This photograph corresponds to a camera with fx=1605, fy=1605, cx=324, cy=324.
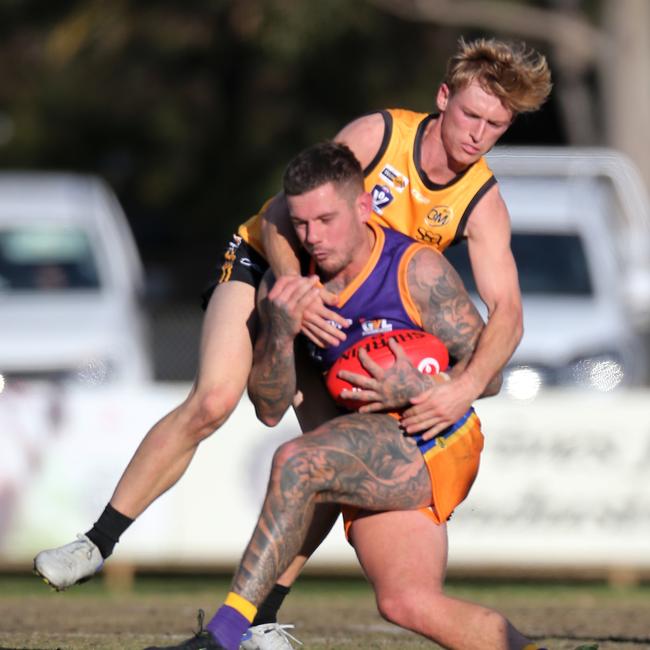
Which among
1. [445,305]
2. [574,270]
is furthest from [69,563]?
[574,270]

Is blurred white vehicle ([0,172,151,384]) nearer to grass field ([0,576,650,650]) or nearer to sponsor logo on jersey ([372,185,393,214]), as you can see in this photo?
grass field ([0,576,650,650])

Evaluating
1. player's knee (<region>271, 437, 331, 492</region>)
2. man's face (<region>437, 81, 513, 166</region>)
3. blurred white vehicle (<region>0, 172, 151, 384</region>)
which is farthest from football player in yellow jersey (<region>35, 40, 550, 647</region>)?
blurred white vehicle (<region>0, 172, 151, 384</region>)

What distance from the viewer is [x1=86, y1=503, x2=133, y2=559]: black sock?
242 inches

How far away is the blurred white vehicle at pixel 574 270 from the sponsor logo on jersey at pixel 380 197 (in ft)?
21.0

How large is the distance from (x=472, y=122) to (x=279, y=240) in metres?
0.83

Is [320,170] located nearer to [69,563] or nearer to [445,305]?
[445,305]

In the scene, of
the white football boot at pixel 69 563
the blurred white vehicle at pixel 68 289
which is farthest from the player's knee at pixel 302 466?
the blurred white vehicle at pixel 68 289

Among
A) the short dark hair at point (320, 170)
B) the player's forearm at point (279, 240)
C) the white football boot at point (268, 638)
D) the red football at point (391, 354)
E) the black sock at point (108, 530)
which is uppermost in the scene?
the short dark hair at point (320, 170)

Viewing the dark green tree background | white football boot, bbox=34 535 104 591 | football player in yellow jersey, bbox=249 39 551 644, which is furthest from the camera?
the dark green tree background

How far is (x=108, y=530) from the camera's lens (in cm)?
618

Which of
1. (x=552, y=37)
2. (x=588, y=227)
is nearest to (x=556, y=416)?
(x=588, y=227)

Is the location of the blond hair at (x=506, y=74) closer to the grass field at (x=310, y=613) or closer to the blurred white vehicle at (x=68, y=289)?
the grass field at (x=310, y=613)

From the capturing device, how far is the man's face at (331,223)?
212 inches

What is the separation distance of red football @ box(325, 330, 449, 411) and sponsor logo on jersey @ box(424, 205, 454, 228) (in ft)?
1.95
